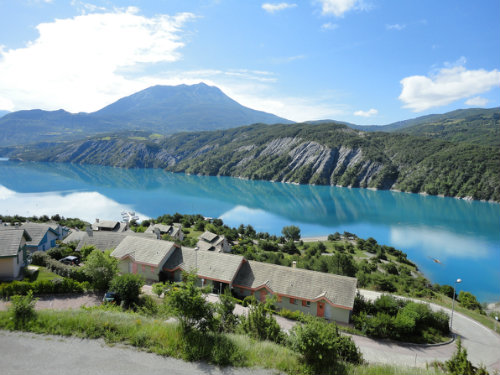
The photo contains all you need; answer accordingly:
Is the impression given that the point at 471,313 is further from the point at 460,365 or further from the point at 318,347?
the point at 318,347

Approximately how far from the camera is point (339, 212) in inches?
3565

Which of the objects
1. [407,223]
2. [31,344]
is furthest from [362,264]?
[407,223]

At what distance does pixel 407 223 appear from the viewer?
255ft

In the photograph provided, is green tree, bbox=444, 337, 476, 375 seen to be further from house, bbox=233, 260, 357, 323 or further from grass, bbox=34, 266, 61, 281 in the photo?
grass, bbox=34, 266, 61, 281

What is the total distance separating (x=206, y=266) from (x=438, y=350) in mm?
16399

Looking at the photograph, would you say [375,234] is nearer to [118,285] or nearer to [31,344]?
[118,285]

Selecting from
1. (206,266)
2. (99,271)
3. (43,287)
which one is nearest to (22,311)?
(43,287)

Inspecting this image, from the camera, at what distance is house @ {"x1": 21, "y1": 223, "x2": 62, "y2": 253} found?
102ft

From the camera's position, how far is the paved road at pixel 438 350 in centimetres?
1655

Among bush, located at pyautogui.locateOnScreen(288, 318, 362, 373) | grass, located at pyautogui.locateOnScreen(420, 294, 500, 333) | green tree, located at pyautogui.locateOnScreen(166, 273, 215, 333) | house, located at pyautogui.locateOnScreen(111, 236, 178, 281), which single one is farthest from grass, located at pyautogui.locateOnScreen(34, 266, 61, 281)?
grass, located at pyautogui.locateOnScreen(420, 294, 500, 333)

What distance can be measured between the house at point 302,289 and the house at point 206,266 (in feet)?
2.59

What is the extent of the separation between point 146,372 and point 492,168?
6227 inches

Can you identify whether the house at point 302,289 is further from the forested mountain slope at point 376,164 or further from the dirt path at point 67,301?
the forested mountain slope at point 376,164

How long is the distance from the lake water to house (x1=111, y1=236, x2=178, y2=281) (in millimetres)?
37369
